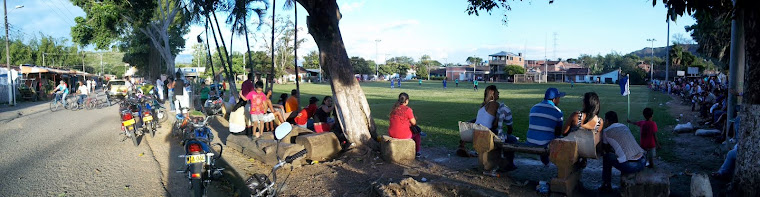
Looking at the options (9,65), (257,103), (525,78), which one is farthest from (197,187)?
(525,78)

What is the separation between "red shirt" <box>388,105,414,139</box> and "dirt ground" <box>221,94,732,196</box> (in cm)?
46

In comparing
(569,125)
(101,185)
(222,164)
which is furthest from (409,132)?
(101,185)

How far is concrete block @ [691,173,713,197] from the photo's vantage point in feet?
13.9

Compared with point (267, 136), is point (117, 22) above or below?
above

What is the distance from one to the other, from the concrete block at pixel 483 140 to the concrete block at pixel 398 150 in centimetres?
133

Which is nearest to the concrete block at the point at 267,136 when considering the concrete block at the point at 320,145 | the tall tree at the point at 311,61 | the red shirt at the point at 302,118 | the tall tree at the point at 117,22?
the red shirt at the point at 302,118

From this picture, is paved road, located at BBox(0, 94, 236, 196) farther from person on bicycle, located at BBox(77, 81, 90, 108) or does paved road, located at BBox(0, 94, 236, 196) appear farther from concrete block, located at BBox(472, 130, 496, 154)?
person on bicycle, located at BBox(77, 81, 90, 108)

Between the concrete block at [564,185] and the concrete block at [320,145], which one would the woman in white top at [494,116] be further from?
the concrete block at [320,145]

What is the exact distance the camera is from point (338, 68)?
756cm

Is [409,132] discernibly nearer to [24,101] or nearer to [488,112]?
[488,112]

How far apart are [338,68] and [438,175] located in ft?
8.62

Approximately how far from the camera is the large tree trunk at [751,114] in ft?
14.7

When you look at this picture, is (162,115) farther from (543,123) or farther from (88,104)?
(543,123)

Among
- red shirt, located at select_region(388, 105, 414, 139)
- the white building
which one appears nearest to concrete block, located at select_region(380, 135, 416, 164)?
red shirt, located at select_region(388, 105, 414, 139)
